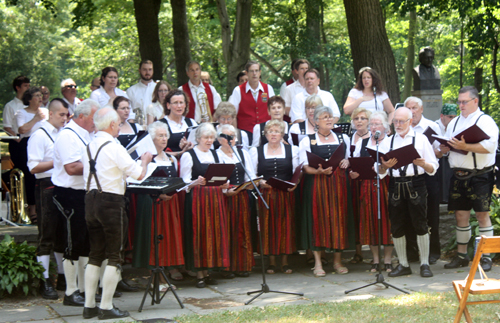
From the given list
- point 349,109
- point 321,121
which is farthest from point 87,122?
point 349,109

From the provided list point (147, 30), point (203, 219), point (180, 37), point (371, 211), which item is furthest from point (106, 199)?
point (180, 37)

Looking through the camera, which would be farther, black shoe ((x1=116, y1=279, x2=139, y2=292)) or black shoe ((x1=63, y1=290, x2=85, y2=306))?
black shoe ((x1=116, y1=279, x2=139, y2=292))

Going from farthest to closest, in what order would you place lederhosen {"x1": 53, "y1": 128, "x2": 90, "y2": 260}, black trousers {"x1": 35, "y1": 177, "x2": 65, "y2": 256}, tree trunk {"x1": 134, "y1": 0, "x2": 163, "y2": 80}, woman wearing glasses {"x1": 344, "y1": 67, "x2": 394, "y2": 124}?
tree trunk {"x1": 134, "y1": 0, "x2": 163, "y2": 80}, woman wearing glasses {"x1": 344, "y1": 67, "x2": 394, "y2": 124}, black trousers {"x1": 35, "y1": 177, "x2": 65, "y2": 256}, lederhosen {"x1": 53, "y1": 128, "x2": 90, "y2": 260}

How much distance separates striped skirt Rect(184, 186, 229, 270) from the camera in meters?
6.94

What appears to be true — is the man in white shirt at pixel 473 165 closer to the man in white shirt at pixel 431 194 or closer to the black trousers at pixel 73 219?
the man in white shirt at pixel 431 194

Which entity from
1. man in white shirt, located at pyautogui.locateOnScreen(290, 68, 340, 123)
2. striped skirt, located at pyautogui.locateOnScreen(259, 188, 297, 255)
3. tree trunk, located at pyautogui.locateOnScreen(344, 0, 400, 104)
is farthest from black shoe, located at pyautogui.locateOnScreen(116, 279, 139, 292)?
tree trunk, located at pyautogui.locateOnScreen(344, 0, 400, 104)

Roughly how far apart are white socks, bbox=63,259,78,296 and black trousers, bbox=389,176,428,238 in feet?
12.1

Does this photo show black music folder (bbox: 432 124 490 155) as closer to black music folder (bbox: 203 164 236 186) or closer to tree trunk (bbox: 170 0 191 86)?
black music folder (bbox: 203 164 236 186)

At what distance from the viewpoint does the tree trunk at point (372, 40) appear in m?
9.97

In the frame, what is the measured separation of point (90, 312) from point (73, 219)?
3.30 feet

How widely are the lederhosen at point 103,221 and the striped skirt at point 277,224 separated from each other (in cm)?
235

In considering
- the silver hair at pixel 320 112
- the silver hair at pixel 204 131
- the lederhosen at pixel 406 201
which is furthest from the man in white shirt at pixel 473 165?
the silver hair at pixel 204 131

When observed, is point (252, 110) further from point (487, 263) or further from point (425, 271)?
point (487, 263)

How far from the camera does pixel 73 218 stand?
598cm
